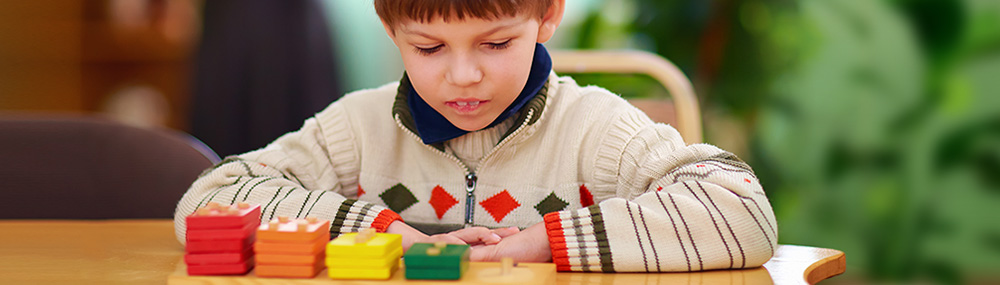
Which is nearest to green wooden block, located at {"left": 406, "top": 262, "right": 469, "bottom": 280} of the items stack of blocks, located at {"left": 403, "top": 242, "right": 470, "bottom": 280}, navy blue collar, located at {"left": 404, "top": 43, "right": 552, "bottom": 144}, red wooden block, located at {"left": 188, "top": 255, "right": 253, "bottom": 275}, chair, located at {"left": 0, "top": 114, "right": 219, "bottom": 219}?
stack of blocks, located at {"left": 403, "top": 242, "right": 470, "bottom": 280}

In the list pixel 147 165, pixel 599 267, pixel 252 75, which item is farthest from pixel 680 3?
pixel 599 267

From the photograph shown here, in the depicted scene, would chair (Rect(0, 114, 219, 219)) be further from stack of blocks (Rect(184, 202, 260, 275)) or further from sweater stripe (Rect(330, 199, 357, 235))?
stack of blocks (Rect(184, 202, 260, 275))

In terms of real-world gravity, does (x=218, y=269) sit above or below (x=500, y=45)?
below

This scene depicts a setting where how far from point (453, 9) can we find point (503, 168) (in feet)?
0.91

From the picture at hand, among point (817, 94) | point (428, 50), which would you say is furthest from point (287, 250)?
point (817, 94)

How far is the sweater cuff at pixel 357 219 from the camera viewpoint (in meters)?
0.76

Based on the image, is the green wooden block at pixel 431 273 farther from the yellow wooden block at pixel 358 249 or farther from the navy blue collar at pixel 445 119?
the navy blue collar at pixel 445 119

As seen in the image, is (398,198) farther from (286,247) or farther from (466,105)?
(286,247)

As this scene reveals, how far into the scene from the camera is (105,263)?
0.72m

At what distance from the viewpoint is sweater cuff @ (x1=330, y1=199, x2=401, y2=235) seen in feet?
2.48

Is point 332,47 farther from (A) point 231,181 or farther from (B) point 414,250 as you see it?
(B) point 414,250

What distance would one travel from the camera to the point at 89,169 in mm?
1222

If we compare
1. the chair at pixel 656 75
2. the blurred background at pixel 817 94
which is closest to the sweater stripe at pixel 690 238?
the chair at pixel 656 75

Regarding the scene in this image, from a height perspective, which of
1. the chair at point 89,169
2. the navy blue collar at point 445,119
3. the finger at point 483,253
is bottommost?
the chair at point 89,169
